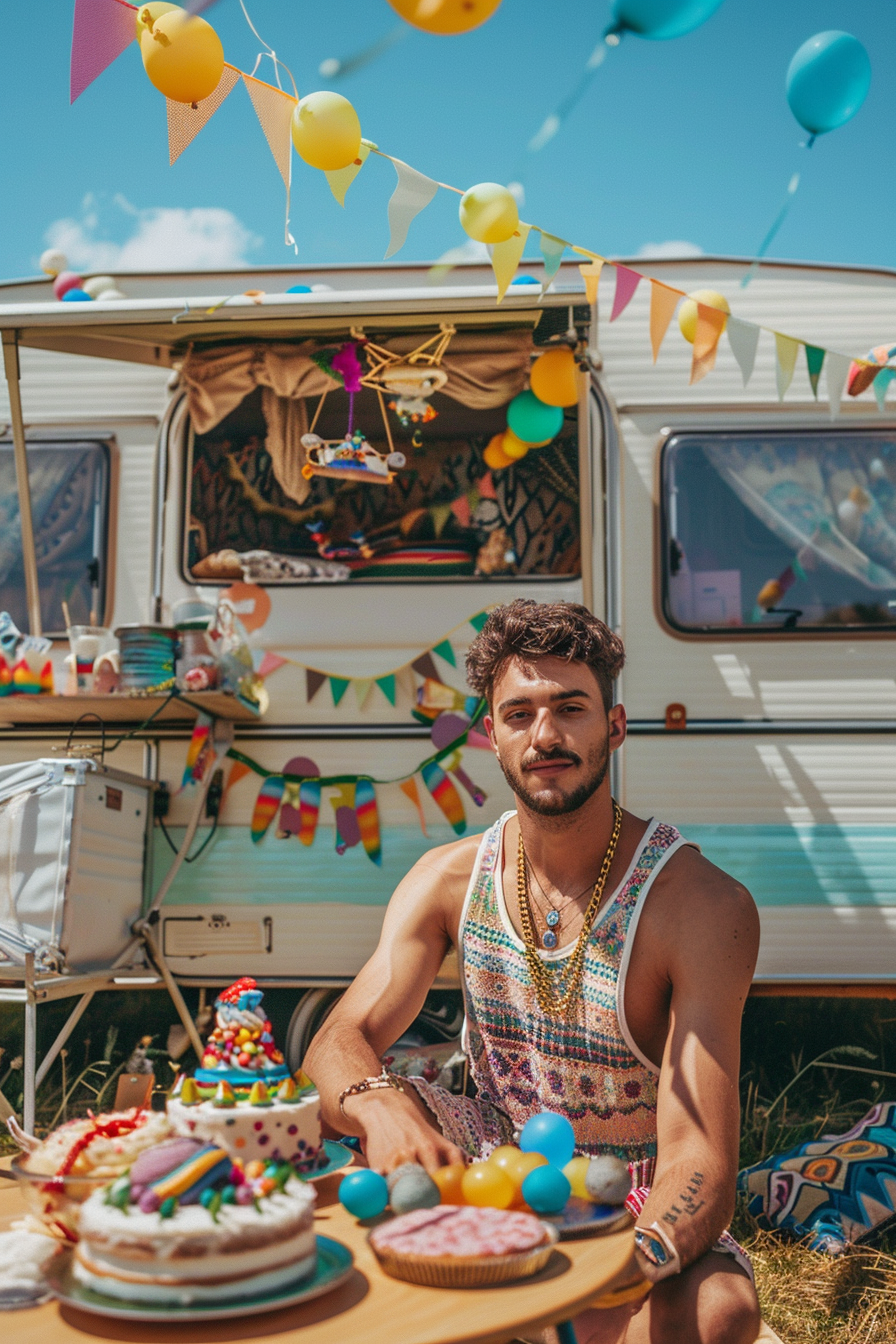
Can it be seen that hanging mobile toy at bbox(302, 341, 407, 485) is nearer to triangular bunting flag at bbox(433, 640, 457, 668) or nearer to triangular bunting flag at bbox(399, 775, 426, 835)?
triangular bunting flag at bbox(433, 640, 457, 668)

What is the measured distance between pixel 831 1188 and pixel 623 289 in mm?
3092

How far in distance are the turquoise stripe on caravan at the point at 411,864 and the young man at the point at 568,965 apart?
1.48m

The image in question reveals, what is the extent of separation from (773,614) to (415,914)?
2203 mm

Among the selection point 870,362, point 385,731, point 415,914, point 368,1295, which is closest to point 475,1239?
point 368,1295

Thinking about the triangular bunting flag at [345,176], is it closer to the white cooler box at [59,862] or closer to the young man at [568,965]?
the young man at [568,965]

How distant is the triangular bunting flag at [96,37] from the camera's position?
284 centimetres

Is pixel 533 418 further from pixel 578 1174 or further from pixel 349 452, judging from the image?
pixel 578 1174

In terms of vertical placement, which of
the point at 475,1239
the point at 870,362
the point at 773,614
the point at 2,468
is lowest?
the point at 475,1239

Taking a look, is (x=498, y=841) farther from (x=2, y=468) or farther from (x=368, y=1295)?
(x=2, y=468)

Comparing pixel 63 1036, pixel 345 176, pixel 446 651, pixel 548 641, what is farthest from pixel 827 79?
pixel 63 1036

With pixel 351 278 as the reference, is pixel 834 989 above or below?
below

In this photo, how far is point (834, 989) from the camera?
4027 millimetres

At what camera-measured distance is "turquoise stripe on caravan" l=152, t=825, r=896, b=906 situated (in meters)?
4.08

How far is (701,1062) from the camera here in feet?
6.70
